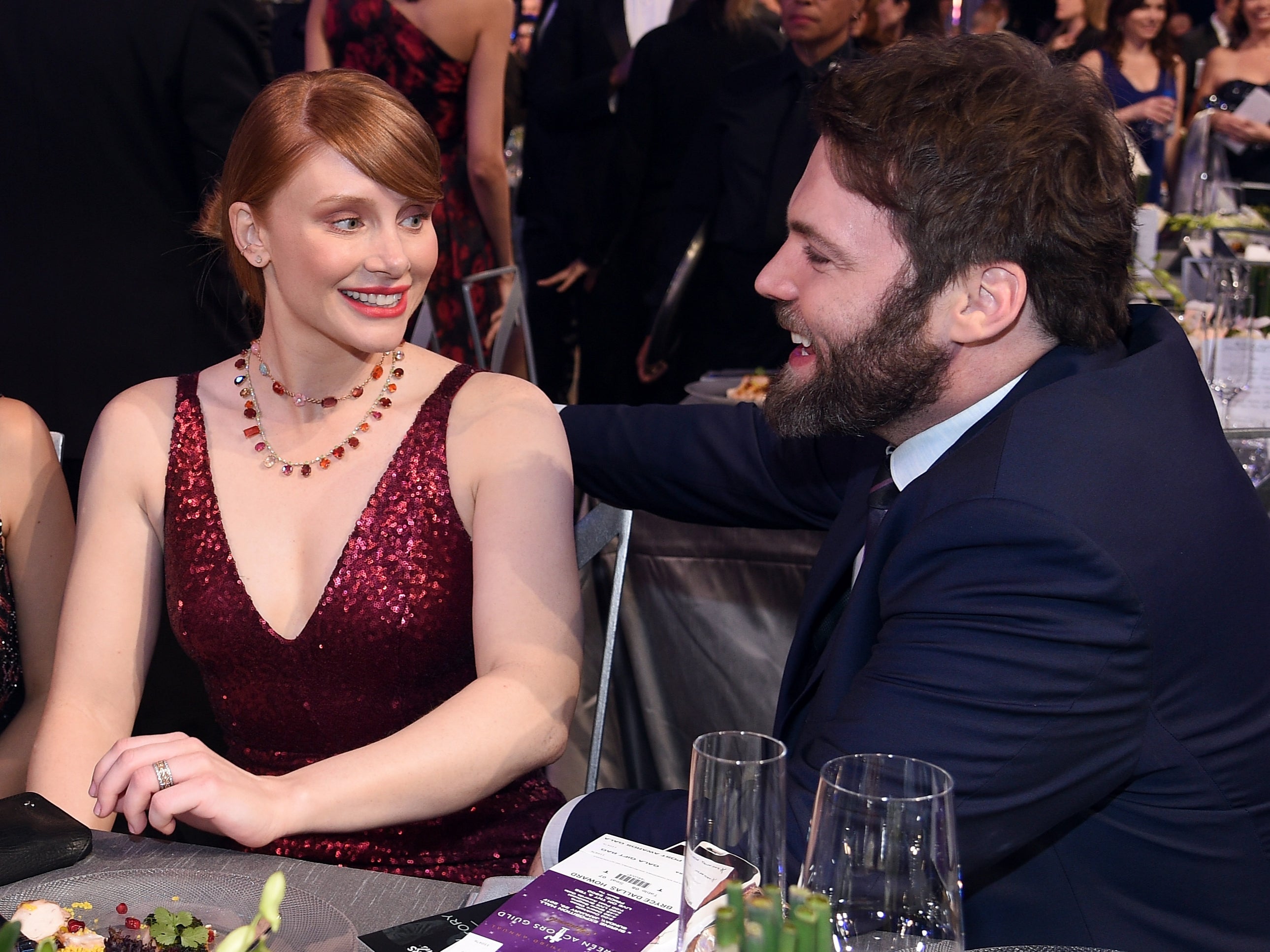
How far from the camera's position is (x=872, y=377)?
5.26 ft

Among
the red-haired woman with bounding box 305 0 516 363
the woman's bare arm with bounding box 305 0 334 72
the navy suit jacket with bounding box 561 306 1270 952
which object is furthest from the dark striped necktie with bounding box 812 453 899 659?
the woman's bare arm with bounding box 305 0 334 72

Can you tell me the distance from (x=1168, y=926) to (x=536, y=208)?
4530 mm

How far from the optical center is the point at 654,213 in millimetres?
5020

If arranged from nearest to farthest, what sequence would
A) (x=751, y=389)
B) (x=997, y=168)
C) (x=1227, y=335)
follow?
(x=997, y=168) → (x=1227, y=335) → (x=751, y=389)

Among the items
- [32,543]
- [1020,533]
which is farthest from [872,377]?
[32,543]

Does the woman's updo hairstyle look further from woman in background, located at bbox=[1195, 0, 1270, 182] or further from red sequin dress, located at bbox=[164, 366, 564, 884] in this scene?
woman in background, located at bbox=[1195, 0, 1270, 182]

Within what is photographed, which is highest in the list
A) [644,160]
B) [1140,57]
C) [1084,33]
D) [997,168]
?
[1084,33]

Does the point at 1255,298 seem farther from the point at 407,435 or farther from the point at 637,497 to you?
the point at 407,435

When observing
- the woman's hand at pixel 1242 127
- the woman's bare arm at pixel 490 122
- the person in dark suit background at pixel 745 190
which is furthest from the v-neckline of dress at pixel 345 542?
the woman's hand at pixel 1242 127

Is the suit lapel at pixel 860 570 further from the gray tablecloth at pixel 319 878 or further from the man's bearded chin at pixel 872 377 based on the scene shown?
the gray tablecloth at pixel 319 878

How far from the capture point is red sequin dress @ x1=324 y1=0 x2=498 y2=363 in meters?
3.58

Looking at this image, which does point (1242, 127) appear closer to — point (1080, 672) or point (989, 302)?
point (989, 302)

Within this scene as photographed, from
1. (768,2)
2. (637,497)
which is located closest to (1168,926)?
(637,497)

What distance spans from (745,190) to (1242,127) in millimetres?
1853
